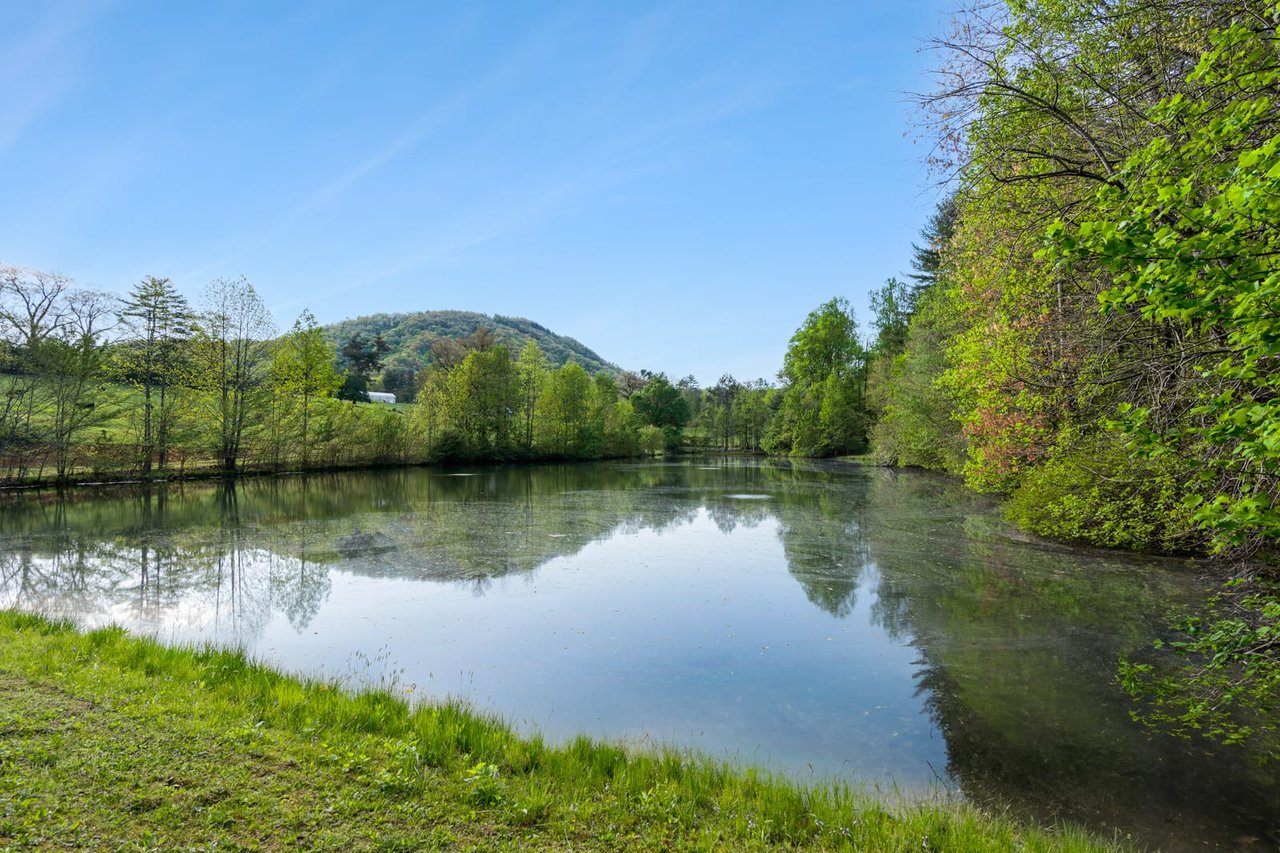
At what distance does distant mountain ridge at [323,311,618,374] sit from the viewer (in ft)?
395

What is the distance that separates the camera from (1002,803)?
13.4 ft

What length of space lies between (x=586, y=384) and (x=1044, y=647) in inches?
1871

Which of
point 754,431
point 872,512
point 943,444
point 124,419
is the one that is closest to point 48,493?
point 124,419

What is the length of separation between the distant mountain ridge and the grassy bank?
10837 centimetres

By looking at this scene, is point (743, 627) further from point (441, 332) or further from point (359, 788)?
point (441, 332)

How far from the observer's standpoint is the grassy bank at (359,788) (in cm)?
292

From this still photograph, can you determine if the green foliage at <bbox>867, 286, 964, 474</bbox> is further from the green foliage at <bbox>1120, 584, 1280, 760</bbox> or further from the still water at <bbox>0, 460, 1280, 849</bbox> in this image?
the green foliage at <bbox>1120, 584, 1280, 760</bbox>

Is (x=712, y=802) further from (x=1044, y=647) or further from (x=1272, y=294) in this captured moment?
(x=1044, y=647)

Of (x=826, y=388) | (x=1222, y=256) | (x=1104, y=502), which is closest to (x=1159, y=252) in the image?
(x=1222, y=256)

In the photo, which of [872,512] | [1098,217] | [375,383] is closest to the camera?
[1098,217]

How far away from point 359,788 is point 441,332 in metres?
141

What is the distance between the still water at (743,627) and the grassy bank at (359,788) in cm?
86

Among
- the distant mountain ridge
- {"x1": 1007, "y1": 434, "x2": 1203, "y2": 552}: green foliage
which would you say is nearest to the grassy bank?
{"x1": 1007, "y1": 434, "x2": 1203, "y2": 552}: green foliage

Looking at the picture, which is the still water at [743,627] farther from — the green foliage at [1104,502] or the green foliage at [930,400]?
the green foliage at [930,400]
